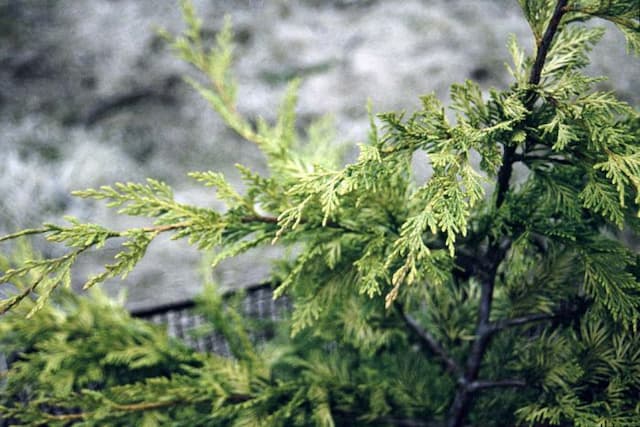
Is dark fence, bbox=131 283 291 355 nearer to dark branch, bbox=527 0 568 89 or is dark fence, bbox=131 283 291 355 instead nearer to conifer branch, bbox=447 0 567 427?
conifer branch, bbox=447 0 567 427

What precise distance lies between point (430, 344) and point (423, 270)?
0.28 metres

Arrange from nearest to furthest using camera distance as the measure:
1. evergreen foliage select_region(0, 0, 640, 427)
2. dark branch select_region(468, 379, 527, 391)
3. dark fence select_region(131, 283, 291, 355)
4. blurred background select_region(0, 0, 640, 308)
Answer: evergreen foliage select_region(0, 0, 640, 427), dark branch select_region(468, 379, 527, 391), dark fence select_region(131, 283, 291, 355), blurred background select_region(0, 0, 640, 308)

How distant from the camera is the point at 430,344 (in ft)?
2.89

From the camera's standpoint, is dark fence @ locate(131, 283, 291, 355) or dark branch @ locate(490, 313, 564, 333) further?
dark fence @ locate(131, 283, 291, 355)

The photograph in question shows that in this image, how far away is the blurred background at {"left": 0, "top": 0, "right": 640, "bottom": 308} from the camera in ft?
6.35

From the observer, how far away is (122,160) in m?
1.98

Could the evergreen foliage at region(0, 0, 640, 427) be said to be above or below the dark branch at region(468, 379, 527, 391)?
above

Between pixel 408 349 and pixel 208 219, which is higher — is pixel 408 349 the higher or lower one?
the lower one

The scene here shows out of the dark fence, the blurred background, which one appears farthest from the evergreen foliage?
the blurred background

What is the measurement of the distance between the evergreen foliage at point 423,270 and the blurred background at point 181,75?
99 centimetres

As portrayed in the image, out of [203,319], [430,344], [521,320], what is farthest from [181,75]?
[521,320]

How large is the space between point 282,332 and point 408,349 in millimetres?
317

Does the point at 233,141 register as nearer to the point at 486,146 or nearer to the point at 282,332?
the point at 282,332

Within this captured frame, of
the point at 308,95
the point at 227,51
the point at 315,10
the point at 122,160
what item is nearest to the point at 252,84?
the point at 308,95
